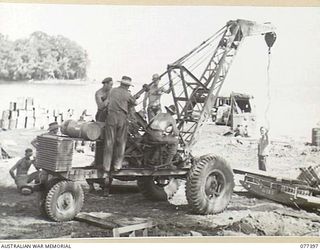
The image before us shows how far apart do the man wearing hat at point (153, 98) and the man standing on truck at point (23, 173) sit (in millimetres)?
815

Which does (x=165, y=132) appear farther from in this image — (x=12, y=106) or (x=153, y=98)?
(x=12, y=106)

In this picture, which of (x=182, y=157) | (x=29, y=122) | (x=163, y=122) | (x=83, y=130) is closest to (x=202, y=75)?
(x=163, y=122)

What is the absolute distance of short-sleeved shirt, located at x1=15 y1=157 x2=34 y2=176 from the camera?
10.8 ft

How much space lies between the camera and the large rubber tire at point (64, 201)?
301cm

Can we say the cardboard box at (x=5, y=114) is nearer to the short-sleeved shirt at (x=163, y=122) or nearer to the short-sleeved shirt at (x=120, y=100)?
the short-sleeved shirt at (x=120, y=100)

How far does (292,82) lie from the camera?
12.1 ft

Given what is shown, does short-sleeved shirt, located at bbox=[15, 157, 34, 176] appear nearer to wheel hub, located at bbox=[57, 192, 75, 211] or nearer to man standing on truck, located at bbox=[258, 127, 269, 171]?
wheel hub, located at bbox=[57, 192, 75, 211]

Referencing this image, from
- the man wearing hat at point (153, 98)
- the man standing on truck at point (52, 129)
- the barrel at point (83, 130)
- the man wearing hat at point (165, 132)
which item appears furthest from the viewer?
the man wearing hat at point (153, 98)

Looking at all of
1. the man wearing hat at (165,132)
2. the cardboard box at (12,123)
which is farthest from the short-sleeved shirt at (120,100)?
the cardboard box at (12,123)

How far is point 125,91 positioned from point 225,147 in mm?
896

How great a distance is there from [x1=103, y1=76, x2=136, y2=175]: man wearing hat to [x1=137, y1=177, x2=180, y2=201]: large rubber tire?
398 mm

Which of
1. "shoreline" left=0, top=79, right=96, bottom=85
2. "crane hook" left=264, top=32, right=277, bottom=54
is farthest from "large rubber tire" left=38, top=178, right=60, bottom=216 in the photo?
"crane hook" left=264, top=32, right=277, bottom=54

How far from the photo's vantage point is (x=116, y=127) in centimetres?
321

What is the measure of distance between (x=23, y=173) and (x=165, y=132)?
37.0 inches
